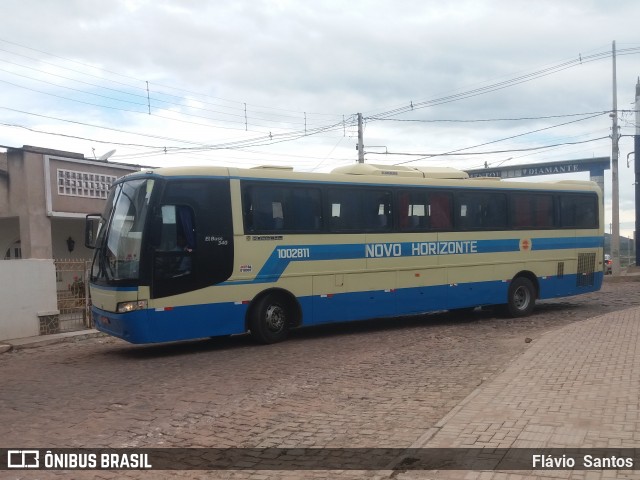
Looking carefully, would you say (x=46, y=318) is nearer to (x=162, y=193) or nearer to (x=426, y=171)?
(x=162, y=193)

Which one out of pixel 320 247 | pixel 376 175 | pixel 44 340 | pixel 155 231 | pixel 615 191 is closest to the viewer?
pixel 155 231

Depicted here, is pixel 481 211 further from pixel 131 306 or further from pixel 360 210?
pixel 131 306

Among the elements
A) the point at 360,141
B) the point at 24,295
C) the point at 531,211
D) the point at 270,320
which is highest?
the point at 360,141

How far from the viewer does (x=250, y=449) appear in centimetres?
588

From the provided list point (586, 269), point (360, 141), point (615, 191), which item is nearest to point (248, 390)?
point (586, 269)

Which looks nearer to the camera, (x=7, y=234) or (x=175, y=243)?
(x=175, y=243)

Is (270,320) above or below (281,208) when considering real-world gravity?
below

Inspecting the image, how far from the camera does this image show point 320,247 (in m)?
12.6

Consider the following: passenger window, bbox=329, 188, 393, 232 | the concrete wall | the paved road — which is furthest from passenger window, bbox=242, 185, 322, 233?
the concrete wall

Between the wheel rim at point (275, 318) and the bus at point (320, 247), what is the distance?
0.03m

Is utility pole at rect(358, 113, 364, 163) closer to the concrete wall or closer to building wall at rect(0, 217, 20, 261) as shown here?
building wall at rect(0, 217, 20, 261)

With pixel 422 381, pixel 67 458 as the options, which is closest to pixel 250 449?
pixel 67 458

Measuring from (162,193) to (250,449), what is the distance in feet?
19.2

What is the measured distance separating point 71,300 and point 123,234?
542 cm
